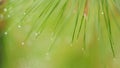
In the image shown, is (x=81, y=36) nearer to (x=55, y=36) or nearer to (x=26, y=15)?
(x=55, y=36)

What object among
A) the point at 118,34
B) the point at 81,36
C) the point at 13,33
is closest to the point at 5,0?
the point at 13,33

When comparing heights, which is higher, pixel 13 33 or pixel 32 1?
pixel 32 1

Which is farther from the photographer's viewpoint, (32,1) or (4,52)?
(4,52)

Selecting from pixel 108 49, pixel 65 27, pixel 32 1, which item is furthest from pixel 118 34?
pixel 32 1

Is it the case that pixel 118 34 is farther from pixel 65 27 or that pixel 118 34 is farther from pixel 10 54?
pixel 10 54

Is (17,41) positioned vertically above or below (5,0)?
below

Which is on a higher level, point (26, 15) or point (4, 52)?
point (26, 15)

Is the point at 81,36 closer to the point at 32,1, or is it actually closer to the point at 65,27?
the point at 65,27

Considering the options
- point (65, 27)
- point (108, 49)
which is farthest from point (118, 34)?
point (65, 27)
